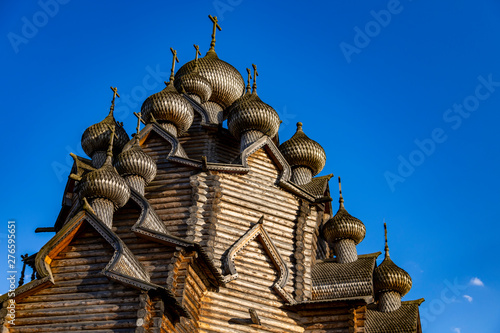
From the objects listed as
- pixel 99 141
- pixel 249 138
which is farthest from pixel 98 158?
pixel 249 138

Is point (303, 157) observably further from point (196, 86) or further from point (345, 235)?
point (196, 86)

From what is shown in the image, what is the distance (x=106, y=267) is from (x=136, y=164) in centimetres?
388

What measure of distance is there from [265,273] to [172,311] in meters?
3.77

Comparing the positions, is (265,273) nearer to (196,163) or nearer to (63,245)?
(196,163)

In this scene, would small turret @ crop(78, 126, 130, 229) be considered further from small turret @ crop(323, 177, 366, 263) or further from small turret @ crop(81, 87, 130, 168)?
small turret @ crop(323, 177, 366, 263)

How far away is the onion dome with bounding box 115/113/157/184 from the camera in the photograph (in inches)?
590

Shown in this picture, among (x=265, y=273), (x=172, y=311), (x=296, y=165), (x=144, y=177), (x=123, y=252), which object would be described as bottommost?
(x=172, y=311)

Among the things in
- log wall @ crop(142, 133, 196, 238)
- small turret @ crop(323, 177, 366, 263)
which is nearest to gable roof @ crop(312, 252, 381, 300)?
small turret @ crop(323, 177, 366, 263)

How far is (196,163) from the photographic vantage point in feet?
51.8

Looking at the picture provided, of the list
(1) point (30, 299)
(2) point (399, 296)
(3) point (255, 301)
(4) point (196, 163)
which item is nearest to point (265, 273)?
(3) point (255, 301)

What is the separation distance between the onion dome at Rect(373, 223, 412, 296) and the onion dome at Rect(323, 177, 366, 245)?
102 cm

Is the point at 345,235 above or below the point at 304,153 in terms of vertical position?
below

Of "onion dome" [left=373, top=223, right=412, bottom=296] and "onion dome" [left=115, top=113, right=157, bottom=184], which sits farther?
"onion dome" [left=373, top=223, right=412, bottom=296]

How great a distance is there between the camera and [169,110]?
57.0 feet
